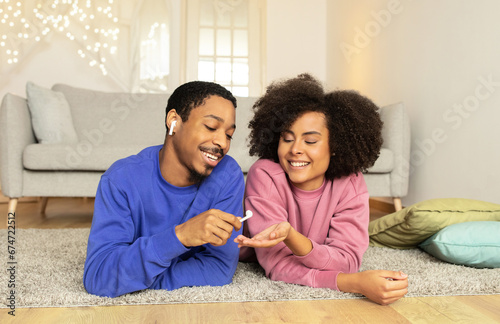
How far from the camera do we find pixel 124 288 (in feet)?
3.73

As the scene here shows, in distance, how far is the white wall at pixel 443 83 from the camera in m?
2.28

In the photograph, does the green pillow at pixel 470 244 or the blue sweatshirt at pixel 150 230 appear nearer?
the blue sweatshirt at pixel 150 230

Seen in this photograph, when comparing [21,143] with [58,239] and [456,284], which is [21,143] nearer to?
[58,239]

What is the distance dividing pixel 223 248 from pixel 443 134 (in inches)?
76.6

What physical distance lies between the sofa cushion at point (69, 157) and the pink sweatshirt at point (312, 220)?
4.92 ft

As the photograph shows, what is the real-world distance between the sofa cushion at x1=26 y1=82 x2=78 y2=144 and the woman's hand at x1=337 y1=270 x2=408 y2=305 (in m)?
2.35

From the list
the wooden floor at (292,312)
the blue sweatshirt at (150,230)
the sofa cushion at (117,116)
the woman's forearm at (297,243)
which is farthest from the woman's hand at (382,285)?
the sofa cushion at (117,116)

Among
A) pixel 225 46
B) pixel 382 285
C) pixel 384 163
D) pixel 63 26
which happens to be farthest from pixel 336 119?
pixel 63 26

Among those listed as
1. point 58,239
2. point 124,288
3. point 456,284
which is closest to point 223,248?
point 124,288

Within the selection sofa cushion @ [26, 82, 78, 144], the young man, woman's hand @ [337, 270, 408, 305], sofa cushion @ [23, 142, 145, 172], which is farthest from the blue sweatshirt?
sofa cushion @ [26, 82, 78, 144]

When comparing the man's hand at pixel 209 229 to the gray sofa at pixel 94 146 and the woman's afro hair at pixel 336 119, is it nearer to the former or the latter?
the woman's afro hair at pixel 336 119

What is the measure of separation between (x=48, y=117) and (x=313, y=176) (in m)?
2.14

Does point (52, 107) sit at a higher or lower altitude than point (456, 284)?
Answer: higher

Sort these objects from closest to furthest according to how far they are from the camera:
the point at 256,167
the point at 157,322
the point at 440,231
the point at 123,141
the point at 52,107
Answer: the point at 157,322 < the point at 256,167 < the point at 440,231 < the point at 52,107 < the point at 123,141
